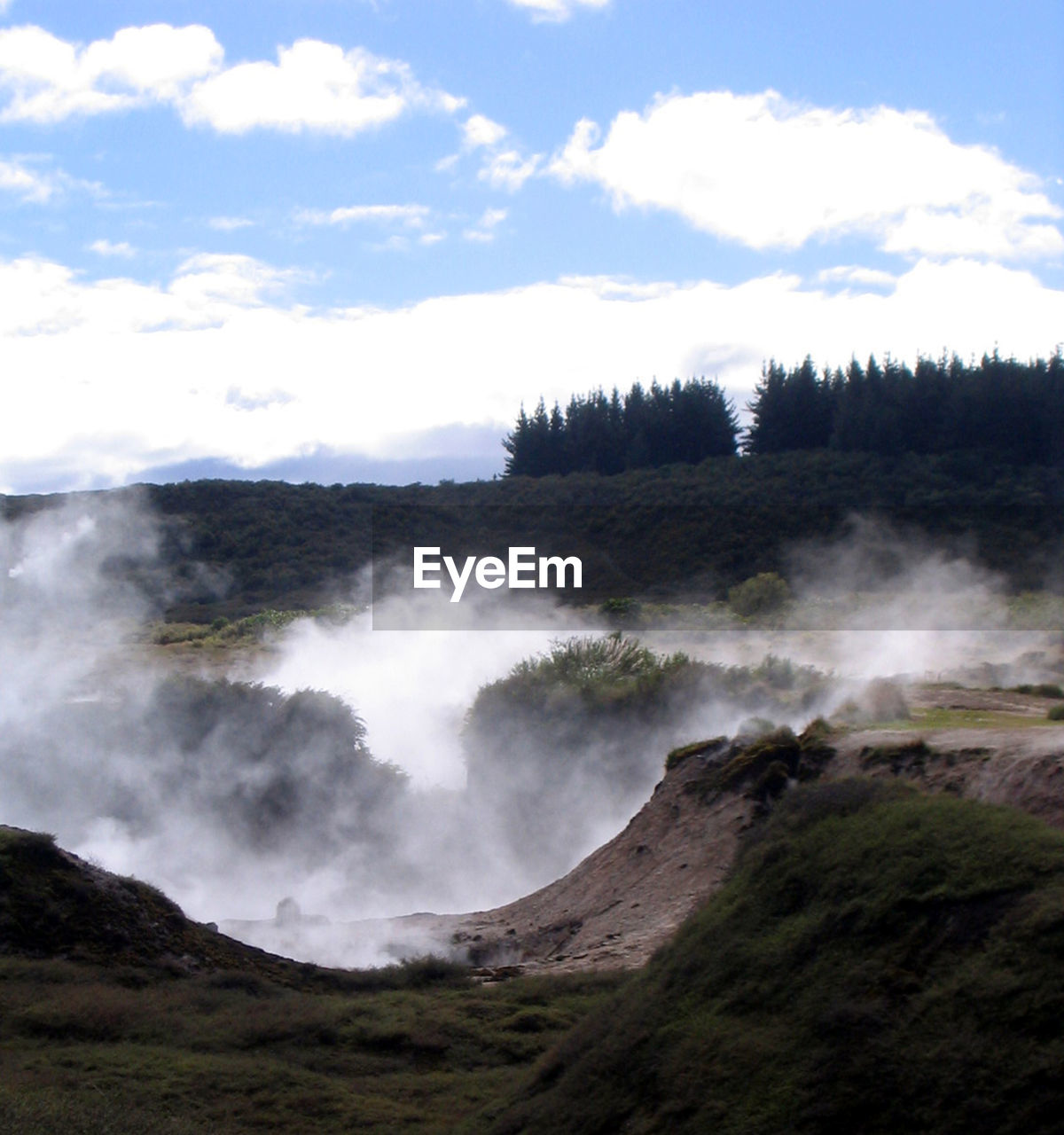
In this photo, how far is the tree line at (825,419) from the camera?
65.2m

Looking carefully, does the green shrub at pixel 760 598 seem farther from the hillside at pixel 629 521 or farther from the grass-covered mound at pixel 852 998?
the grass-covered mound at pixel 852 998

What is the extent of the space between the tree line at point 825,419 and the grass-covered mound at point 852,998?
59.3 meters

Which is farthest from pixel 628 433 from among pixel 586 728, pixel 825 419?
pixel 586 728

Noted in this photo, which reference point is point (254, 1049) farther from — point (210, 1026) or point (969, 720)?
point (969, 720)

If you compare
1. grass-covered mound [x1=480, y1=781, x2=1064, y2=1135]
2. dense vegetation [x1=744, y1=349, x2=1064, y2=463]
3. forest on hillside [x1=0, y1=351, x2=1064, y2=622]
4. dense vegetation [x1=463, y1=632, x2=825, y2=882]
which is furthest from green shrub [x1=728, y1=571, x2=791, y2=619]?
grass-covered mound [x1=480, y1=781, x2=1064, y2=1135]

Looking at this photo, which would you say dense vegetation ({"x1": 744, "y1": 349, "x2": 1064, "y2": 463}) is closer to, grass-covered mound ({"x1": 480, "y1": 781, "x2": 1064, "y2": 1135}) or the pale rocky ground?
the pale rocky ground

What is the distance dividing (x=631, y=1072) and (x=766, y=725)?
43.8ft

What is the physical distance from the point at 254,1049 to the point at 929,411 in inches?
2458

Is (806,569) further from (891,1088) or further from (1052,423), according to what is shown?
(891,1088)

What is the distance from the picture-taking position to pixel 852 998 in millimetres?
7227

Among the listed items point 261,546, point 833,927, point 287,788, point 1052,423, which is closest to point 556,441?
Result: point 261,546
